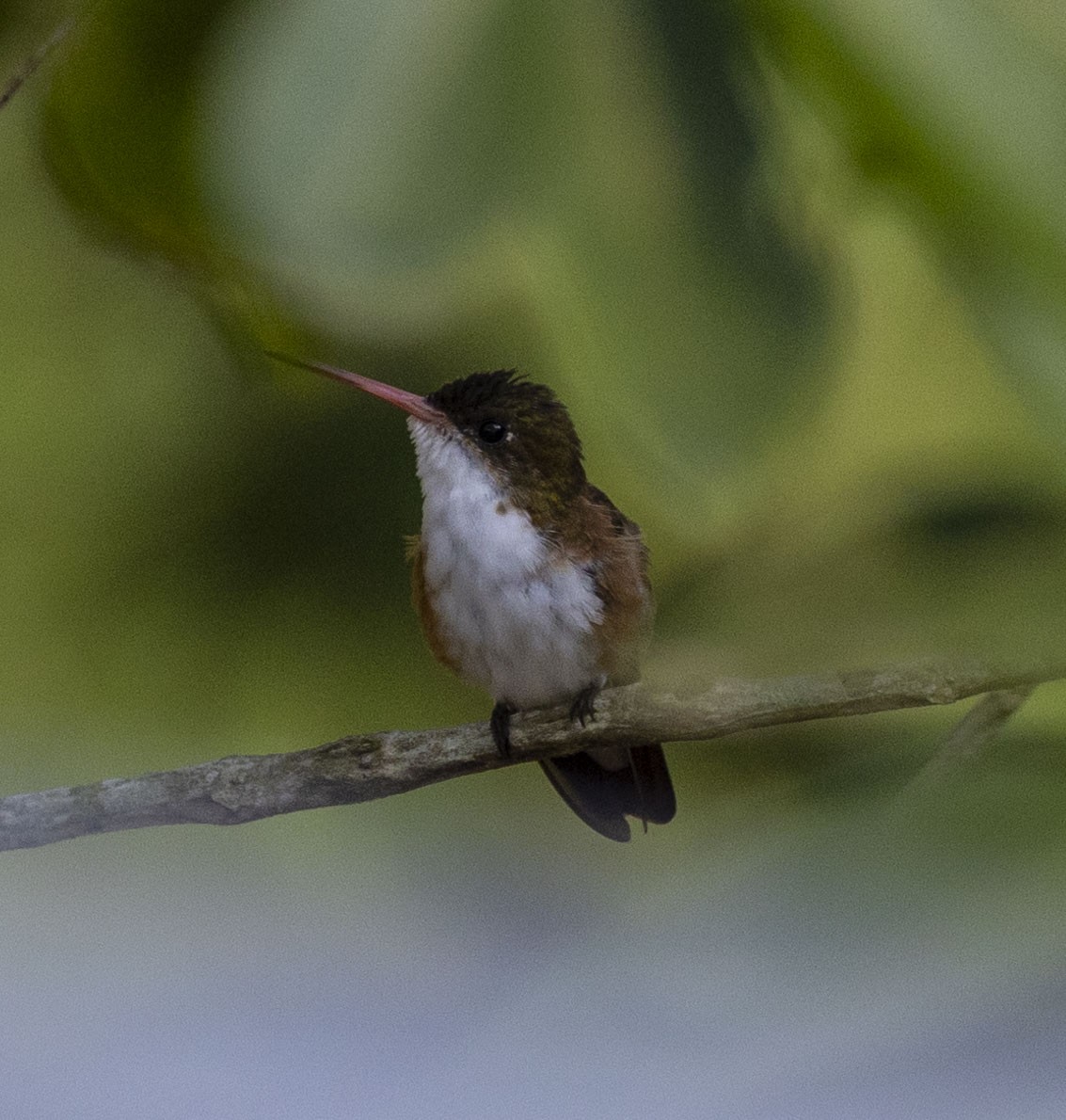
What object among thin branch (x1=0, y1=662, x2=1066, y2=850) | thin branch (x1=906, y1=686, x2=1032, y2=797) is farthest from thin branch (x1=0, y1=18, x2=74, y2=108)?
thin branch (x1=906, y1=686, x2=1032, y2=797)

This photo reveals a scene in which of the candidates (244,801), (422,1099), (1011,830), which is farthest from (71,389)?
(1011,830)

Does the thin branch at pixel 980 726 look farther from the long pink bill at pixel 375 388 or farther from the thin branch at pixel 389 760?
the long pink bill at pixel 375 388

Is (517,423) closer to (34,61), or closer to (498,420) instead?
(498,420)

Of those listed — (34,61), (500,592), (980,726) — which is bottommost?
(980,726)

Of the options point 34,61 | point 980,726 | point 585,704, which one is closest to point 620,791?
point 585,704

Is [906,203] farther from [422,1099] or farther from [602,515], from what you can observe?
[422,1099]

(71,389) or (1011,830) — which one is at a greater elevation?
(71,389)
